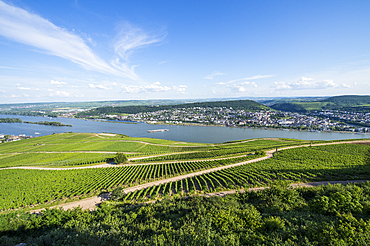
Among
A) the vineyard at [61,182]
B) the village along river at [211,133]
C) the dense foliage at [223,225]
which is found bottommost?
the village along river at [211,133]

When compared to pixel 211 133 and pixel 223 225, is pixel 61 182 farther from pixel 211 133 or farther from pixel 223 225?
pixel 211 133

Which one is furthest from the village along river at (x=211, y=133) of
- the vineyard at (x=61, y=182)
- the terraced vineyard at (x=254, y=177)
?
the vineyard at (x=61, y=182)

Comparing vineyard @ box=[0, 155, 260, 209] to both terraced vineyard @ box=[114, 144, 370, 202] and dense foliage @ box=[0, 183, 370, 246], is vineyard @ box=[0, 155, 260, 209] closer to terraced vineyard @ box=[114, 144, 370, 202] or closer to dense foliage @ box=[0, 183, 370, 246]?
terraced vineyard @ box=[114, 144, 370, 202]

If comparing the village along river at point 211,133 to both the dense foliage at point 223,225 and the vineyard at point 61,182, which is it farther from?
the dense foliage at point 223,225

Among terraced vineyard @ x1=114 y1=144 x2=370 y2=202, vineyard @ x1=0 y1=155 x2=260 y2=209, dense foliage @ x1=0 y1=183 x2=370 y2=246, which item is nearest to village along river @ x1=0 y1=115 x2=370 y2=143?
terraced vineyard @ x1=114 y1=144 x2=370 y2=202

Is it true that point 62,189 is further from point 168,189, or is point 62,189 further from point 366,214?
point 366,214

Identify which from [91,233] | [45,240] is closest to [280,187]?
[91,233]
